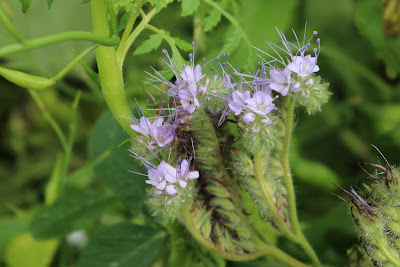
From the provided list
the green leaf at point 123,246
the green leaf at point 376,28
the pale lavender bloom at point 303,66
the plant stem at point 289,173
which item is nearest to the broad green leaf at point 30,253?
the green leaf at point 123,246

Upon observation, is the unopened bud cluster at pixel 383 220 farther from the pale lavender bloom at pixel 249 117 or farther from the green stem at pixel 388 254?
the pale lavender bloom at pixel 249 117

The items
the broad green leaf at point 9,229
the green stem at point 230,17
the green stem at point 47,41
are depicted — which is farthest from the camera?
the broad green leaf at point 9,229

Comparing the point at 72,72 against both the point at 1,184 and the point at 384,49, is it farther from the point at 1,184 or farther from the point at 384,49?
the point at 384,49

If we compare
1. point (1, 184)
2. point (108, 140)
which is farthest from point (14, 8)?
point (108, 140)

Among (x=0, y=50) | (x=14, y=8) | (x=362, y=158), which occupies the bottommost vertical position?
(x=362, y=158)

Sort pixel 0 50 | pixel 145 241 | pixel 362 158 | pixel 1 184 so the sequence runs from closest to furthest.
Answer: pixel 0 50 < pixel 145 241 < pixel 362 158 < pixel 1 184

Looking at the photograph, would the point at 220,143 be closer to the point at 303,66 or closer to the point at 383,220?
the point at 303,66
